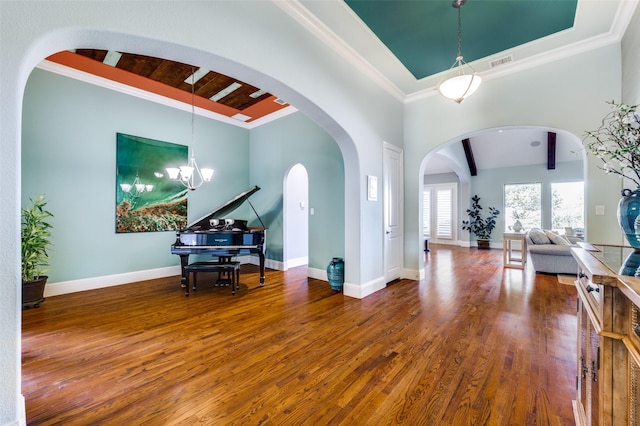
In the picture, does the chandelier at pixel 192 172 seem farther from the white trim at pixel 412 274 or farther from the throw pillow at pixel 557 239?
the throw pillow at pixel 557 239

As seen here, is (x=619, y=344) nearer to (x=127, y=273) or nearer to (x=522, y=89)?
(x=522, y=89)

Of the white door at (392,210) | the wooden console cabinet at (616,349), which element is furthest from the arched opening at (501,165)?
the wooden console cabinet at (616,349)

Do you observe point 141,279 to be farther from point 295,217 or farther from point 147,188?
point 295,217

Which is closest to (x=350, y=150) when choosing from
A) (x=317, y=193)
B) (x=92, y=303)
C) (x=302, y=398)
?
(x=317, y=193)

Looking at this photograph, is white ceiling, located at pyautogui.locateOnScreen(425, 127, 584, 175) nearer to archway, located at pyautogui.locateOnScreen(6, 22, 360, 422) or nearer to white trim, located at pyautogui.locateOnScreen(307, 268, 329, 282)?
white trim, located at pyautogui.locateOnScreen(307, 268, 329, 282)

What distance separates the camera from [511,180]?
8.84 meters

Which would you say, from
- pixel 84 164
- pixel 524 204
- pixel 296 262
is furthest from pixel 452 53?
pixel 524 204

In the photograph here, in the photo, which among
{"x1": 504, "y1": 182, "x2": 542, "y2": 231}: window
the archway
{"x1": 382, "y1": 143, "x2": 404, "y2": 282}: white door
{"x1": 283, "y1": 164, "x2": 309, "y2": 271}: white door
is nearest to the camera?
the archway

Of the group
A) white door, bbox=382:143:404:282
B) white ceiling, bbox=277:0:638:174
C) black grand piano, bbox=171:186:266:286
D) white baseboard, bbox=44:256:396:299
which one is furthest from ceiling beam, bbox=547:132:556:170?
black grand piano, bbox=171:186:266:286

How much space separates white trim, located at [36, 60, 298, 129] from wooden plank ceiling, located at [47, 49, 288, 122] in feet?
0.30

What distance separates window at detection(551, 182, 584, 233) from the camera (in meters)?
7.80

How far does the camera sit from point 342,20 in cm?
290

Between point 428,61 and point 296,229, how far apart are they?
13.2 ft

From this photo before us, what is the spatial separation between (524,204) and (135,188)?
10.9 meters
